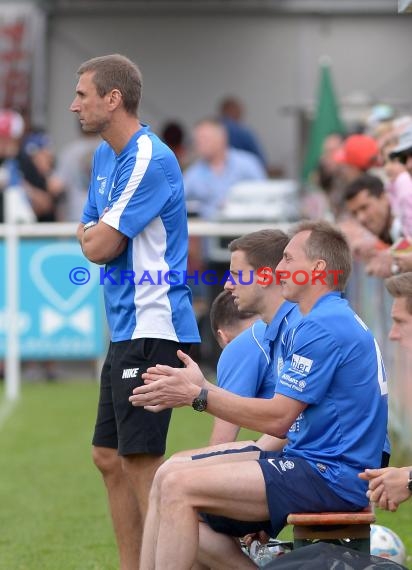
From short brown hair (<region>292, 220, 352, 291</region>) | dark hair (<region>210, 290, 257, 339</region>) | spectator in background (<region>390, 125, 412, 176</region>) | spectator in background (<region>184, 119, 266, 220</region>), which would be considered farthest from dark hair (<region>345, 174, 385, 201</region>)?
spectator in background (<region>184, 119, 266, 220</region>)

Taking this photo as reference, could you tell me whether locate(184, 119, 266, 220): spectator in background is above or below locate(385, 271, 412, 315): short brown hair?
above

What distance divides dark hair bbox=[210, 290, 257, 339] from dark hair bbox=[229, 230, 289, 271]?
609mm

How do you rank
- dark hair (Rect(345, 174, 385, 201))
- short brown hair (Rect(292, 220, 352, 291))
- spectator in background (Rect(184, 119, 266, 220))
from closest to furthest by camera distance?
1. short brown hair (Rect(292, 220, 352, 291))
2. dark hair (Rect(345, 174, 385, 201))
3. spectator in background (Rect(184, 119, 266, 220))

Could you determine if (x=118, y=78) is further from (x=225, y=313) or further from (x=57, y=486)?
(x=57, y=486)

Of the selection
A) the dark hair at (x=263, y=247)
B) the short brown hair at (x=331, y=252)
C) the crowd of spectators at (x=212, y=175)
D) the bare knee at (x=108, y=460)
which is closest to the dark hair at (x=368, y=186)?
the crowd of spectators at (x=212, y=175)

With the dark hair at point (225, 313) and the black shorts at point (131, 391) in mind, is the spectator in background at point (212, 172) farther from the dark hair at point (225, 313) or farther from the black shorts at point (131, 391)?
the black shorts at point (131, 391)

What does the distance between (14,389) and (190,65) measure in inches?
327

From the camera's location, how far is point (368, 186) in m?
8.73

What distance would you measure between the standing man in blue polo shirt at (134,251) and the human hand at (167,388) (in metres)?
0.78

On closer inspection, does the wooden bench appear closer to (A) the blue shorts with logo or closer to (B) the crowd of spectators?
(A) the blue shorts with logo

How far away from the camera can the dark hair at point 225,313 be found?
256 inches

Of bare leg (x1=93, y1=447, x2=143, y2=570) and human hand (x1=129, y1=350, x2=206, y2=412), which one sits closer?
human hand (x1=129, y1=350, x2=206, y2=412)

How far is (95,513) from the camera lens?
319 inches

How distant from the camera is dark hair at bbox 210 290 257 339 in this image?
6.50 meters
